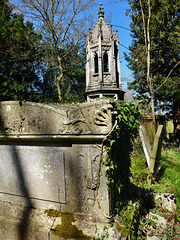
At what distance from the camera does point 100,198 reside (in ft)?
5.75

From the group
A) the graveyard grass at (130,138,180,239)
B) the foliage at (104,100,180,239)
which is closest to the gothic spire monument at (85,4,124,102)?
the graveyard grass at (130,138,180,239)

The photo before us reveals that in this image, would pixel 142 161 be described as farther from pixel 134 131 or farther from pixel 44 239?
→ pixel 44 239

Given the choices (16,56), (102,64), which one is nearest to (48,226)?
(102,64)

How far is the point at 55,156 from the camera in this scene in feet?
6.41

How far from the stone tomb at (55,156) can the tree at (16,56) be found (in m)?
8.99

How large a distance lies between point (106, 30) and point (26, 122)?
1220cm

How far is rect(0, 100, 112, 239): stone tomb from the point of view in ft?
5.67

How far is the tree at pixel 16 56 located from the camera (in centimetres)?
1036

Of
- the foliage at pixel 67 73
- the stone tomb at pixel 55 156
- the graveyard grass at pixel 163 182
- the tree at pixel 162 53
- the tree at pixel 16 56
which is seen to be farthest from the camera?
the foliage at pixel 67 73

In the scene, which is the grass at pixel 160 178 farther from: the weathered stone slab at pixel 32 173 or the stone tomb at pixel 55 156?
the weathered stone slab at pixel 32 173

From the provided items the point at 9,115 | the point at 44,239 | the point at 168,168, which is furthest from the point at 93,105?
the point at 168,168

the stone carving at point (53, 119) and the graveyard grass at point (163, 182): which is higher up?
the stone carving at point (53, 119)

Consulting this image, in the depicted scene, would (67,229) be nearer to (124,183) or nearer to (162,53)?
(124,183)

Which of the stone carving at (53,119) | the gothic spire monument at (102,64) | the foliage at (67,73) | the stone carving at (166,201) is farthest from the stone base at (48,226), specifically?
the foliage at (67,73)
